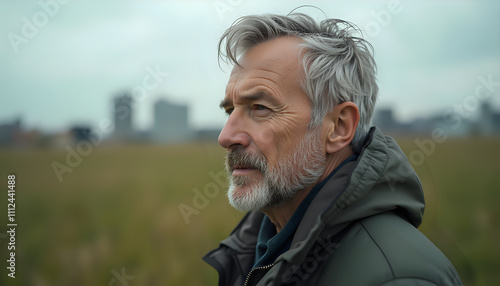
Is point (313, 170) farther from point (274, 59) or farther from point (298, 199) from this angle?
point (274, 59)

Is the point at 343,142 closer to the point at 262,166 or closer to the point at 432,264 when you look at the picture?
the point at 262,166

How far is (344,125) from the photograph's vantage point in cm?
205

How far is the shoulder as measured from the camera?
1.38 metres

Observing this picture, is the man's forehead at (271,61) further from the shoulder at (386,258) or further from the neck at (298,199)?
the shoulder at (386,258)

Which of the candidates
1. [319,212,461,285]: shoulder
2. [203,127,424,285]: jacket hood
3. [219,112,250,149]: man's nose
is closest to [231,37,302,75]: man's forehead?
[219,112,250,149]: man's nose

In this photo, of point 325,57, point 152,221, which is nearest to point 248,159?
point 325,57

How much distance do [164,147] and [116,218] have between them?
6.52 meters

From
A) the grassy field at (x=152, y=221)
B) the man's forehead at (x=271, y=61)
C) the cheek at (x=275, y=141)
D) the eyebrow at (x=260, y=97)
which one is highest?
the man's forehead at (x=271, y=61)

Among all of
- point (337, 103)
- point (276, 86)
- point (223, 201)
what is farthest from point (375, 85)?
point (223, 201)

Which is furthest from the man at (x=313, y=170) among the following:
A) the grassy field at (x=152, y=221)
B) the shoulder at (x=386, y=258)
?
the grassy field at (x=152, y=221)

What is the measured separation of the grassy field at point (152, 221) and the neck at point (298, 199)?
2.53 meters

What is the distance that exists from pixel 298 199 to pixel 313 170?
19cm

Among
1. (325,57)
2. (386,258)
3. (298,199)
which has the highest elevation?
(325,57)

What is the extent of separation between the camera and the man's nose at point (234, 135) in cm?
198
